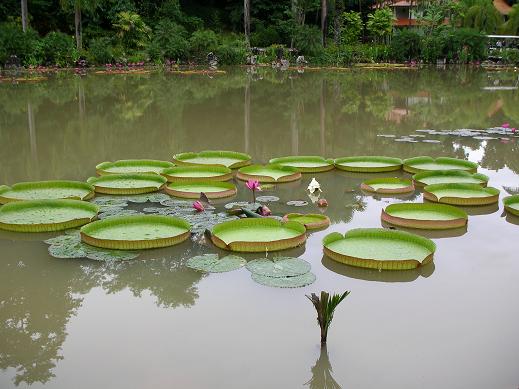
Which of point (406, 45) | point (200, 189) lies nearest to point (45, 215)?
point (200, 189)

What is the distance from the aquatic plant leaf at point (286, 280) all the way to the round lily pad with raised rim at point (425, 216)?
1.36 metres

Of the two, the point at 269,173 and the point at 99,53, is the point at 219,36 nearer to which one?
the point at 99,53

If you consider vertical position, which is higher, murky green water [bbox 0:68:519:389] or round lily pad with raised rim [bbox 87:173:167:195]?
round lily pad with raised rim [bbox 87:173:167:195]

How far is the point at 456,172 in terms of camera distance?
21.9 feet

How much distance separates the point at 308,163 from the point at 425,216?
7.64ft

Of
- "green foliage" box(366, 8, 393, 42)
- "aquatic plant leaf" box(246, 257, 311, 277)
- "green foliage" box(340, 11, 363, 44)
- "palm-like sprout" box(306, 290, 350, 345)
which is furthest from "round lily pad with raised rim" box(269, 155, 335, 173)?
"green foliage" box(366, 8, 393, 42)

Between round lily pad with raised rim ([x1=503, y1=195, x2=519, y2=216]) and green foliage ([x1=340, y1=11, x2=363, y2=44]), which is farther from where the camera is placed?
green foliage ([x1=340, y1=11, x2=363, y2=44])

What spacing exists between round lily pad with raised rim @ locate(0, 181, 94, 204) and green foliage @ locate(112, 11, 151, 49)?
22.2m

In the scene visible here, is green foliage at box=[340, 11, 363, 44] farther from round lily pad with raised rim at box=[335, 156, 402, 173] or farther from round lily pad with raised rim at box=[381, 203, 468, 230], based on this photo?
round lily pad with raised rim at box=[381, 203, 468, 230]

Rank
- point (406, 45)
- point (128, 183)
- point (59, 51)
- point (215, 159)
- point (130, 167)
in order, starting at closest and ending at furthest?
1. point (128, 183)
2. point (130, 167)
3. point (215, 159)
4. point (59, 51)
5. point (406, 45)

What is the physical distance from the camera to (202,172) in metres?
6.93

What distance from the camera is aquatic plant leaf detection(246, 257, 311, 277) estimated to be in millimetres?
4270

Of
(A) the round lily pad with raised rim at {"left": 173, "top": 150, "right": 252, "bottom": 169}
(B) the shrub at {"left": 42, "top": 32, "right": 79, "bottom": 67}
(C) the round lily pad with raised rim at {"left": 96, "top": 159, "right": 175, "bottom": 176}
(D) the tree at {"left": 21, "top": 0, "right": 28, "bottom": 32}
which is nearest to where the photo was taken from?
(C) the round lily pad with raised rim at {"left": 96, "top": 159, "right": 175, "bottom": 176}

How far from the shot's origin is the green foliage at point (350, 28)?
3340 centimetres
